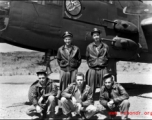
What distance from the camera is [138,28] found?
7773mm

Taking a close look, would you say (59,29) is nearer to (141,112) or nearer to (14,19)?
(14,19)

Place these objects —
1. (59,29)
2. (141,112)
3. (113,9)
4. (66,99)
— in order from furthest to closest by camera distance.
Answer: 1. (113,9)
2. (59,29)
3. (141,112)
4. (66,99)

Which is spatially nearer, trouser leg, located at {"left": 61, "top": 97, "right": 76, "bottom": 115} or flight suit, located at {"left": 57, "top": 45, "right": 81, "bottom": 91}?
trouser leg, located at {"left": 61, "top": 97, "right": 76, "bottom": 115}

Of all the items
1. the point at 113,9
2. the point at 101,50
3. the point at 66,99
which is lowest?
the point at 66,99

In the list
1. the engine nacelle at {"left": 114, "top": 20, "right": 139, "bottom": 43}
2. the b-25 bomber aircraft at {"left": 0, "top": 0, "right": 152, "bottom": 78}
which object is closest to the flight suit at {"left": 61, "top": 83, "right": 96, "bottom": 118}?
the b-25 bomber aircraft at {"left": 0, "top": 0, "right": 152, "bottom": 78}

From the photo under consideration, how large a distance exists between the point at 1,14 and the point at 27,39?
104 centimetres

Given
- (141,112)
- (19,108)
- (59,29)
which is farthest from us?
(59,29)

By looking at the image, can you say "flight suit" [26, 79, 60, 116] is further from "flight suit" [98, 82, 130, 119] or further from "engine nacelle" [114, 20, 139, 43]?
"engine nacelle" [114, 20, 139, 43]

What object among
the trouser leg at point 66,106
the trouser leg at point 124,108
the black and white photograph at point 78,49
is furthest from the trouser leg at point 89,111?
the trouser leg at point 124,108

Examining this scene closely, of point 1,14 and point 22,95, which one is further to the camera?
point 22,95

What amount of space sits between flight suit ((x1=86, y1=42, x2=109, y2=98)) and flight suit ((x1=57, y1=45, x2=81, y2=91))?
0.39 metres

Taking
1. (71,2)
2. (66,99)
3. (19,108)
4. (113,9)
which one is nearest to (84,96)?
(66,99)

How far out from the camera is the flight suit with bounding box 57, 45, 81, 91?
5.31 metres

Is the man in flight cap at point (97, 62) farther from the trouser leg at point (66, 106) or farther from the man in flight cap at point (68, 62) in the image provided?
the trouser leg at point (66, 106)
